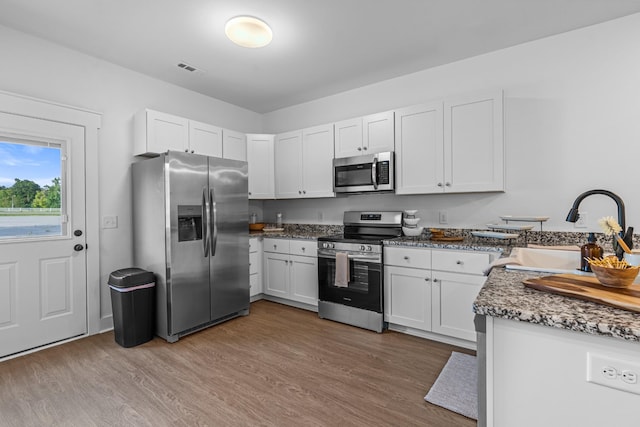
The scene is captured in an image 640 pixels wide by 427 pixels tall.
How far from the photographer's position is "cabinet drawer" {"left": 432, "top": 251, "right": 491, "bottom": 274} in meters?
2.64

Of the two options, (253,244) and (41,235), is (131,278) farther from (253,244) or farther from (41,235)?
(253,244)

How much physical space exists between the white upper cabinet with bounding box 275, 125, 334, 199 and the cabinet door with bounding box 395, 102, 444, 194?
0.91 meters

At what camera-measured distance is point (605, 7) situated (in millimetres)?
2422

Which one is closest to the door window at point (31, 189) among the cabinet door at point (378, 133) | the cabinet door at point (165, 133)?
the cabinet door at point (165, 133)

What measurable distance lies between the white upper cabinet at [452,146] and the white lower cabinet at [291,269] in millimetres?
1311

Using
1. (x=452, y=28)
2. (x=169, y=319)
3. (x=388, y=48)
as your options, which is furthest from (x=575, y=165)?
(x=169, y=319)

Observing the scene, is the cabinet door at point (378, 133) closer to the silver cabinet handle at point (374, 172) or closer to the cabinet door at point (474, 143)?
the silver cabinet handle at point (374, 172)

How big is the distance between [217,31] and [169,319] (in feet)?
8.65

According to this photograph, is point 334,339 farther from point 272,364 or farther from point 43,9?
point 43,9

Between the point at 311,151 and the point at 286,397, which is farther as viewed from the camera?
the point at 311,151

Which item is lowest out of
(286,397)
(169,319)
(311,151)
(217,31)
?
(286,397)

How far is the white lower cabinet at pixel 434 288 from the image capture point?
8.84 feet

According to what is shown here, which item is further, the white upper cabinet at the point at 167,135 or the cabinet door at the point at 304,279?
the cabinet door at the point at 304,279

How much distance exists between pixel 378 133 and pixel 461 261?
164 centimetres
